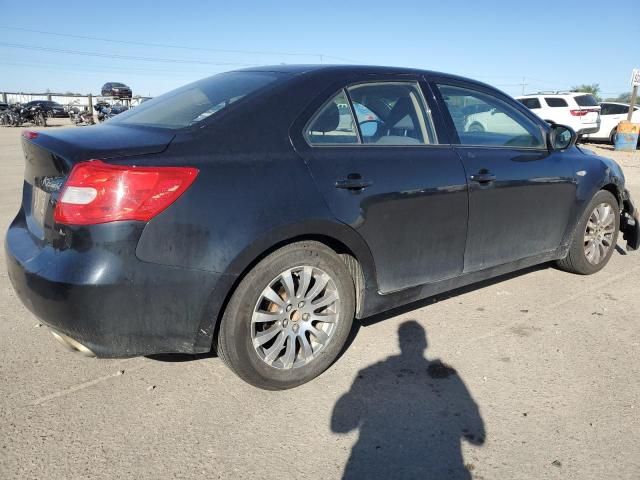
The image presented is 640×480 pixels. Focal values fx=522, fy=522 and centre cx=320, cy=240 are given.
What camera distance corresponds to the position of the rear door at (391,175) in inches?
109

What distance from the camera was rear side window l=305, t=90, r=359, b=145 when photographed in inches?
109

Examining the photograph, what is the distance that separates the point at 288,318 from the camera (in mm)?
2730

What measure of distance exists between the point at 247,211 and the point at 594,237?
3531mm

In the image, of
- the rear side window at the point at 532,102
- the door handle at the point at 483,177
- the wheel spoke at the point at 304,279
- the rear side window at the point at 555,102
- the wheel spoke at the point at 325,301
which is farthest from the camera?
the rear side window at the point at 532,102

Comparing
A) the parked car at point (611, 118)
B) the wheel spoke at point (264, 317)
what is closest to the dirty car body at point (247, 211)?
the wheel spoke at point (264, 317)

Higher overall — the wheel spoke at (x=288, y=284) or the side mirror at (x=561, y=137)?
the side mirror at (x=561, y=137)

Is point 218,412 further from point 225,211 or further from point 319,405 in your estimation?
point 225,211

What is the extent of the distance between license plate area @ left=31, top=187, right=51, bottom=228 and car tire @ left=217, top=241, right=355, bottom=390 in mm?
970

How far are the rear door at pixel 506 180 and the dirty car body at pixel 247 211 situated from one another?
0.7 inches

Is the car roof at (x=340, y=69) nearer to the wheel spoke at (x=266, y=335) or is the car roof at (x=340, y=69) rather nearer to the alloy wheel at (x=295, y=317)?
the alloy wheel at (x=295, y=317)

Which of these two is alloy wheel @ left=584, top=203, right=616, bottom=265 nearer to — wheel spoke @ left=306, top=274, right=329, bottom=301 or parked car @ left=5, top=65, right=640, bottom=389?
parked car @ left=5, top=65, right=640, bottom=389

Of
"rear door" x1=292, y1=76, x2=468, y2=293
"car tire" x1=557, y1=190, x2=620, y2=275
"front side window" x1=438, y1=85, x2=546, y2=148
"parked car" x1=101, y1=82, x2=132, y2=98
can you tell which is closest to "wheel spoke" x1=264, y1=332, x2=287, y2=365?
"rear door" x1=292, y1=76, x2=468, y2=293

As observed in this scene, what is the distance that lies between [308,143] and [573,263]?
3.03 metres

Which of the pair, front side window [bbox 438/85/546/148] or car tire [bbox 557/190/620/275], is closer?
front side window [bbox 438/85/546/148]
